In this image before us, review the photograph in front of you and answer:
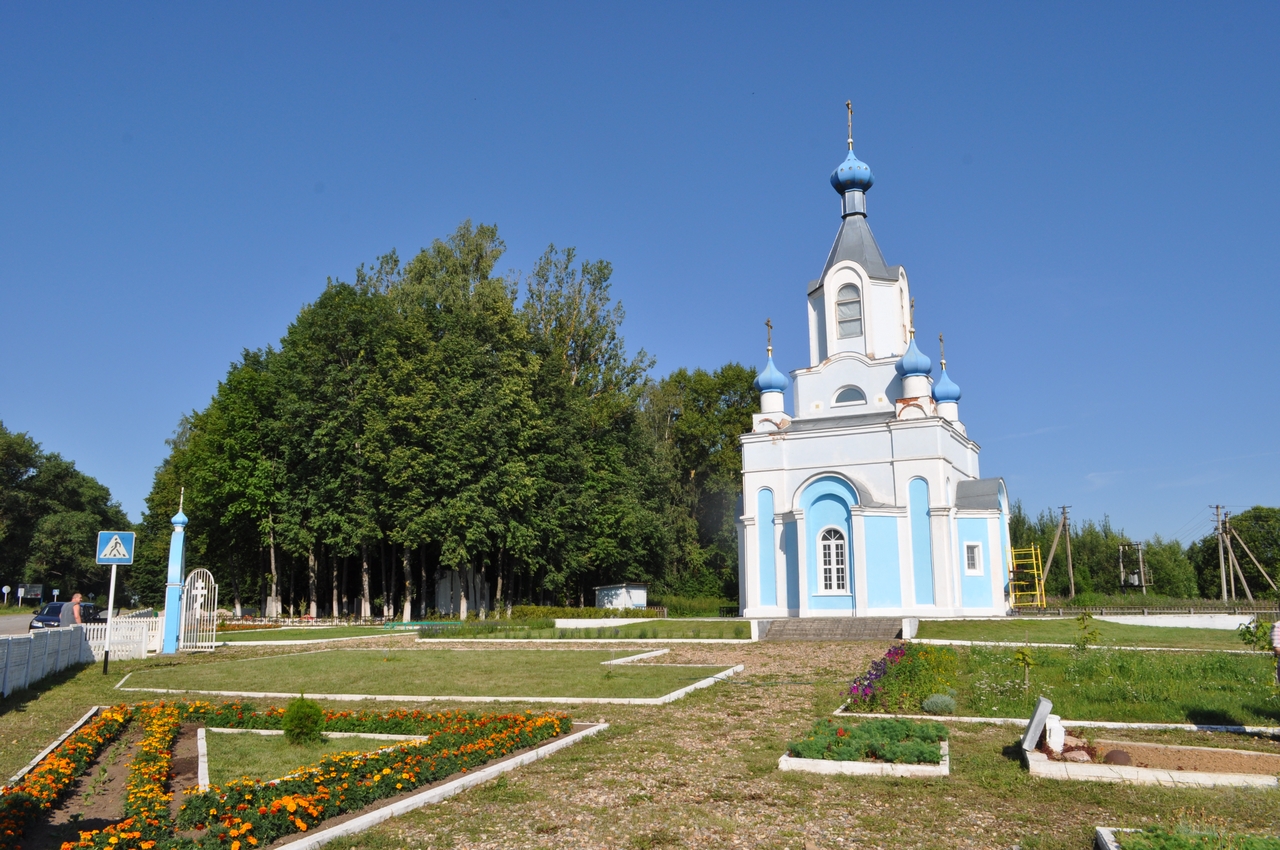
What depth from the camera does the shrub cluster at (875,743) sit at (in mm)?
7770

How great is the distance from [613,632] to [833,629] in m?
6.17

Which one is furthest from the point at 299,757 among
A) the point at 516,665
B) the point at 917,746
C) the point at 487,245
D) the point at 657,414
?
the point at 657,414

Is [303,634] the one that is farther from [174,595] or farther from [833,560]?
[833,560]

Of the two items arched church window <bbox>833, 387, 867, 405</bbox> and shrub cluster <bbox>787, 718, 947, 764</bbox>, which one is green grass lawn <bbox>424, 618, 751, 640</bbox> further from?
shrub cluster <bbox>787, 718, 947, 764</bbox>

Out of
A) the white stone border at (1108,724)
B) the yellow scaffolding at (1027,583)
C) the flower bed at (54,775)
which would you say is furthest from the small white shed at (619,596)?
the white stone border at (1108,724)

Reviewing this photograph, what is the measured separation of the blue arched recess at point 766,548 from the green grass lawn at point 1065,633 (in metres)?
6.21

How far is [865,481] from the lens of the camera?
3070cm

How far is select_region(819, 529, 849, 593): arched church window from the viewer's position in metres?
29.5

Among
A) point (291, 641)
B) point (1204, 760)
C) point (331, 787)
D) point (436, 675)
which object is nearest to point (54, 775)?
point (331, 787)

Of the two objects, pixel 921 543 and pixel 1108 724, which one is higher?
pixel 921 543

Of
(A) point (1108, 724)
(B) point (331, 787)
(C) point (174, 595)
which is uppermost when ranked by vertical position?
(C) point (174, 595)

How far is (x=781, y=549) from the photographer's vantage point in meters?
31.0

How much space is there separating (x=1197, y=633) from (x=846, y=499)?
1042 centimetres

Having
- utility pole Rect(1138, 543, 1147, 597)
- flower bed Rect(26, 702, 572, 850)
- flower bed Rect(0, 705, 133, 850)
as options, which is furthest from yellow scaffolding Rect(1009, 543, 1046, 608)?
flower bed Rect(0, 705, 133, 850)
